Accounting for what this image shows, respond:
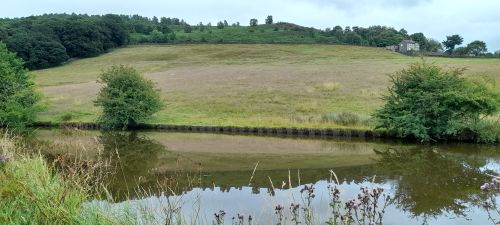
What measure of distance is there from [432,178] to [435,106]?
10.7 m

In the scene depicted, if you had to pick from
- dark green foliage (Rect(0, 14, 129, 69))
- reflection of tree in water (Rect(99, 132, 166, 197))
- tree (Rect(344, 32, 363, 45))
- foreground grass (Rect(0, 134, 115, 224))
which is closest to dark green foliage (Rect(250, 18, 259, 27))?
tree (Rect(344, 32, 363, 45))

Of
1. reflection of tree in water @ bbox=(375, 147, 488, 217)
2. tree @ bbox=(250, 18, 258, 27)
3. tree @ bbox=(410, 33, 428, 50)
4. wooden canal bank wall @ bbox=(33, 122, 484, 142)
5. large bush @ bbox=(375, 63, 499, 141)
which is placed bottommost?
wooden canal bank wall @ bbox=(33, 122, 484, 142)

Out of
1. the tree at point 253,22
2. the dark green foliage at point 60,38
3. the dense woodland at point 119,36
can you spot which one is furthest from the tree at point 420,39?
the dark green foliage at point 60,38

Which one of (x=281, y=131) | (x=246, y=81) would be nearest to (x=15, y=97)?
(x=281, y=131)

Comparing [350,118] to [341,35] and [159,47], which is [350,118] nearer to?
[159,47]

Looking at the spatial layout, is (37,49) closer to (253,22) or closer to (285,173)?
(285,173)

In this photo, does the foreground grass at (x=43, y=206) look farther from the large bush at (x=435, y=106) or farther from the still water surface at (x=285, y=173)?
the large bush at (x=435, y=106)

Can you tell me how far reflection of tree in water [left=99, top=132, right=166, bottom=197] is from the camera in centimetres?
1733

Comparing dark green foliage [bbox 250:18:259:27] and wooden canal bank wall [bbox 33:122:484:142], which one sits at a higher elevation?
dark green foliage [bbox 250:18:259:27]

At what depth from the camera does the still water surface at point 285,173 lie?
13227mm

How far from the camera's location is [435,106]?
1108 inches

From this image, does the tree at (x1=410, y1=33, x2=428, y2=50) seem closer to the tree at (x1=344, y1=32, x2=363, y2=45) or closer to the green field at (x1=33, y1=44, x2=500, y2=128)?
the tree at (x1=344, y1=32, x2=363, y2=45)

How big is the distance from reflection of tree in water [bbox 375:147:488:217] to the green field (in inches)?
373

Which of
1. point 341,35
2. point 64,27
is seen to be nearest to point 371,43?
point 341,35
